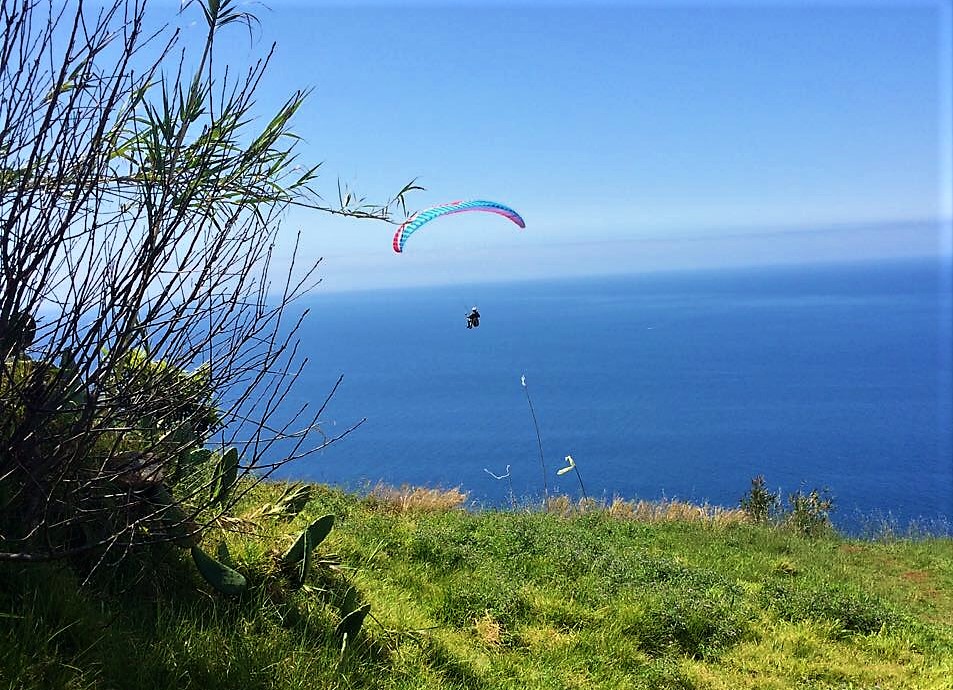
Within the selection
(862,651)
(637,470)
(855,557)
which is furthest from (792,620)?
(637,470)

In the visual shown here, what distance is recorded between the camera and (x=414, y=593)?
19.8 ft

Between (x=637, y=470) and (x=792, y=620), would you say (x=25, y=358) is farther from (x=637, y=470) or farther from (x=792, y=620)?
(x=637, y=470)

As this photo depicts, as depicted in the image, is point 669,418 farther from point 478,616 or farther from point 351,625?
point 351,625

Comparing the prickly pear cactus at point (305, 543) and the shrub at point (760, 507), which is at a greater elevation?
the prickly pear cactus at point (305, 543)

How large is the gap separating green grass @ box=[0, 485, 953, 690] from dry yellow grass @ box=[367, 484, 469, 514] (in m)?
0.25

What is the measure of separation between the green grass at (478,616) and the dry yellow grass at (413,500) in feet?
0.81

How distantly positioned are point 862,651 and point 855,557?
515cm

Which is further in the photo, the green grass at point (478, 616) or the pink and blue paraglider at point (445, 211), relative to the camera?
the pink and blue paraglider at point (445, 211)

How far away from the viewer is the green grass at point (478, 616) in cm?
354

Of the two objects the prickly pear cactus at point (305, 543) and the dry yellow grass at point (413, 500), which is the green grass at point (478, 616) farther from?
the dry yellow grass at point (413, 500)

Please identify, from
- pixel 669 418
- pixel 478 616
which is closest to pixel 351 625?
pixel 478 616

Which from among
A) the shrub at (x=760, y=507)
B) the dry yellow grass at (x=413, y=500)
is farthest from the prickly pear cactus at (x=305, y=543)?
the shrub at (x=760, y=507)

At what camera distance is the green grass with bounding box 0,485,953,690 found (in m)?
3.54

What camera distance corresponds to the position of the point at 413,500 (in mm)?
10320
